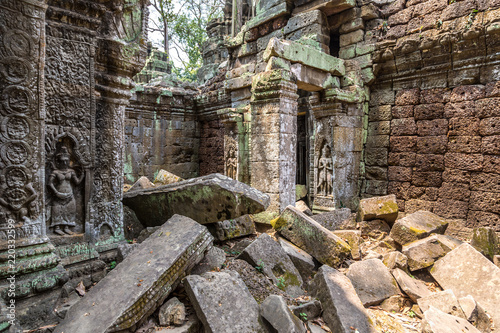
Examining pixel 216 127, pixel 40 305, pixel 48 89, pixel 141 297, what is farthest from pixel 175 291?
pixel 216 127

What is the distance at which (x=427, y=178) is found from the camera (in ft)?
18.8

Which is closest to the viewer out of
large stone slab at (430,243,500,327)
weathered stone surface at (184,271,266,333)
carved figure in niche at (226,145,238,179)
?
weathered stone surface at (184,271,266,333)

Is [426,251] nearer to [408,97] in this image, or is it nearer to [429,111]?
[429,111]

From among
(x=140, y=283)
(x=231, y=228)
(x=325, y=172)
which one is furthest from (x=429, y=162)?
(x=140, y=283)

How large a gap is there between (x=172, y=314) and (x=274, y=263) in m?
1.30

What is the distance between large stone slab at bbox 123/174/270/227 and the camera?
3.14 meters

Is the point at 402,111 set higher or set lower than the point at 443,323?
higher

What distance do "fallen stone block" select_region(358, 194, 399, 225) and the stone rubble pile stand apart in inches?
13.5

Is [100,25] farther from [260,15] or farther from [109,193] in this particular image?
[260,15]

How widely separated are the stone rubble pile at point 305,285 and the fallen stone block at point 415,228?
2 cm

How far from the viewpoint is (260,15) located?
7.22 meters

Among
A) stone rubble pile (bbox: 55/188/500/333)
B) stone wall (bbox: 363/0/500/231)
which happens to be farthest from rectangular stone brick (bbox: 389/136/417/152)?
stone rubble pile (bbox: 55/188/500/333)

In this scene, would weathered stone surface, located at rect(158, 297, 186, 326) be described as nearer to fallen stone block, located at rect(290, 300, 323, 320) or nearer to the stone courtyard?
the stone courtyard

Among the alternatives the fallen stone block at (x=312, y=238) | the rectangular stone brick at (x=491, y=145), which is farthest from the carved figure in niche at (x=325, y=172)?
the rectangular stone brick at (x=491, y=145)
